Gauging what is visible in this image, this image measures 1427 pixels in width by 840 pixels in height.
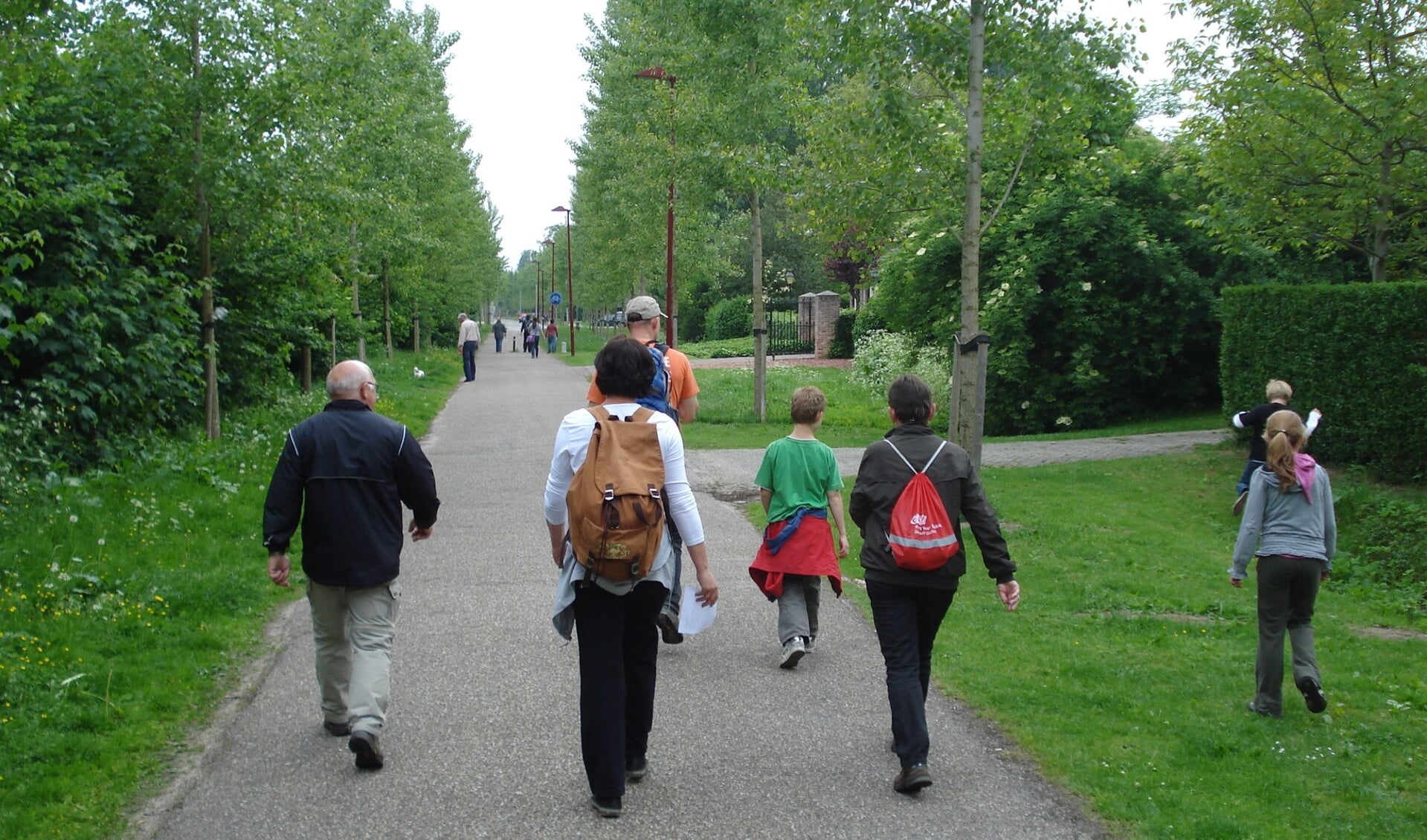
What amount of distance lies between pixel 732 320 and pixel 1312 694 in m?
44.5

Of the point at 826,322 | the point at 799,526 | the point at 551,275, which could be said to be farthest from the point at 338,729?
the point at 551,275

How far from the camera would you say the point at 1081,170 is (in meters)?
11.4

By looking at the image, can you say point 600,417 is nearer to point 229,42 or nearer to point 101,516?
point 101,516

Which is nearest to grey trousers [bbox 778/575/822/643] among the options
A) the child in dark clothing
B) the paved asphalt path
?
the paved asphalt path

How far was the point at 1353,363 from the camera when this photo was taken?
42.0 feet

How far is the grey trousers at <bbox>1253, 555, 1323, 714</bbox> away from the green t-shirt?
214 cm

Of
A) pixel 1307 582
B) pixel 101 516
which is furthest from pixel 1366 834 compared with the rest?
pixel 101 516

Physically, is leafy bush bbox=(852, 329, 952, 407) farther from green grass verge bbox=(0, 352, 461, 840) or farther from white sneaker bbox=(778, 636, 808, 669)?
white sneaker bbox=(778, 636, 808, 669)

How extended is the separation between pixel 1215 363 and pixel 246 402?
1569cm

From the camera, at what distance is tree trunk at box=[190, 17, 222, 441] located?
1165 cm

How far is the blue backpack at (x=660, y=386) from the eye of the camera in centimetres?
561

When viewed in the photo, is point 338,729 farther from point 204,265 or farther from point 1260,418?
point 204,265

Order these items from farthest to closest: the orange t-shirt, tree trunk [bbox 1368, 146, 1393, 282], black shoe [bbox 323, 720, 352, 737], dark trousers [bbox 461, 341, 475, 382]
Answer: dark trousers [bbox 461, 341, 475, 382] → tree trunk [bbox 1368, 146, 1393, 282] → the orange t-shirt → black shoe [bbox 323, 720, 352, 737]

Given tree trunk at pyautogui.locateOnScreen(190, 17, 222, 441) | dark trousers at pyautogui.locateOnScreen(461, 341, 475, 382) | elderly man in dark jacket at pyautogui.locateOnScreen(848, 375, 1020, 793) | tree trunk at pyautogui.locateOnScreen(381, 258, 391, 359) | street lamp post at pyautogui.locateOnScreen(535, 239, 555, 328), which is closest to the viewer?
elderly man in dark jacket at pyautogui.locateOnScreen(848, 375, 1020, 793)
